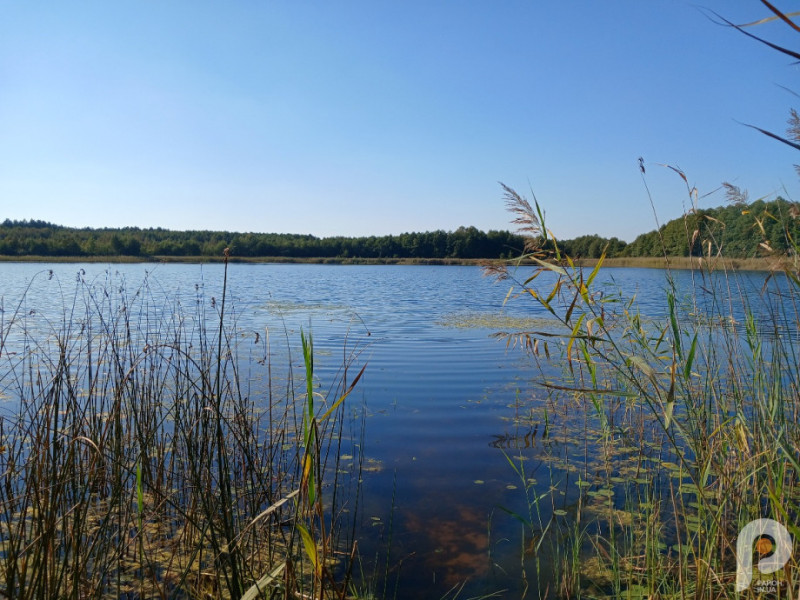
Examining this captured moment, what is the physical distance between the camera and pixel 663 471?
420 centimetres

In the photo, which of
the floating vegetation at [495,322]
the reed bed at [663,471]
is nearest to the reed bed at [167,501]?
the reed bed at [663,471]

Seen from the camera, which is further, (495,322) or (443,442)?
(495,322)

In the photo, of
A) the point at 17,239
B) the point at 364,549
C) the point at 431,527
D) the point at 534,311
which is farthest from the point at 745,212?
the point at 17,239

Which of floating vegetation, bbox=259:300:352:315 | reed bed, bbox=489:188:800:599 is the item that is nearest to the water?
reed bed, bbox=489:188:800:599

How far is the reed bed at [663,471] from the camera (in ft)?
6.77

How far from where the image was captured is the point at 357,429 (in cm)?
523

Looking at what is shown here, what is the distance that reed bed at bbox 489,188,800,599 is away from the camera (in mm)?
2064

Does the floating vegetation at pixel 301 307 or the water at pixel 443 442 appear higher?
the floating vegetation at pixel 301 307

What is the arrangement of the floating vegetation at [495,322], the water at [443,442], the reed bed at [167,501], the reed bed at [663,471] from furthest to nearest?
the floating vegetation at [495,322] → the water at [443,442] → the reed bed at [663,471] → the reed bed at [167,501]

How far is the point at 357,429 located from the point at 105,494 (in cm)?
230

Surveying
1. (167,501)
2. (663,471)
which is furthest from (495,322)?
(167,501)

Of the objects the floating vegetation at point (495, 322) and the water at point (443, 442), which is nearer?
the water at point (443, 442)

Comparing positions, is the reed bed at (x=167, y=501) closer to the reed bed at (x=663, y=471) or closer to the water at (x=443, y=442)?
the water at (x=443, y=442)

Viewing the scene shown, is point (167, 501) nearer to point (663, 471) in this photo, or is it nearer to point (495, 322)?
point (663, 471)
